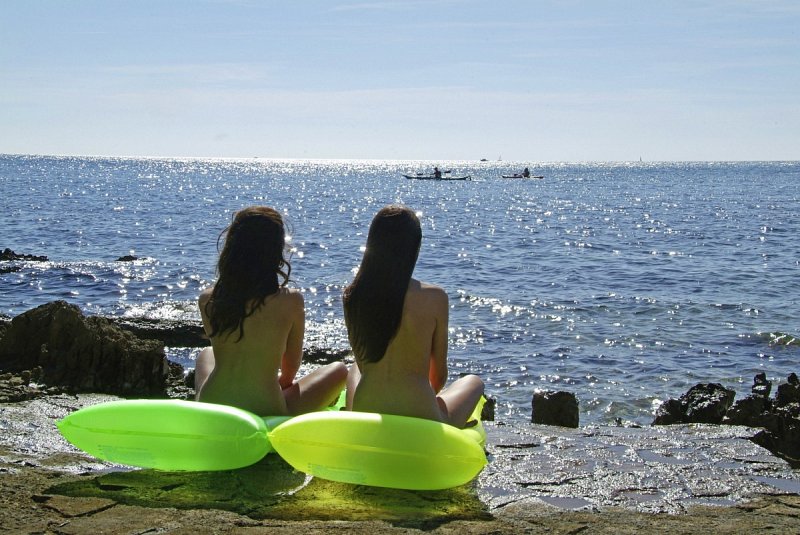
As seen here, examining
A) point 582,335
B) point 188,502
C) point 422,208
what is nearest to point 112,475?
point 188,502

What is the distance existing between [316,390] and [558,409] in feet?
9.18

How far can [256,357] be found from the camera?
5.07 m

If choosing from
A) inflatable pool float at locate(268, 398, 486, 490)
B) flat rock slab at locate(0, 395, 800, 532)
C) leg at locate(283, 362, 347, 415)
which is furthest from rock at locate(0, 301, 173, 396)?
inflatable pool float at locate(268, 398, 486, 490)

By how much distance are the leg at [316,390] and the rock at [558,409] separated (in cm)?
247

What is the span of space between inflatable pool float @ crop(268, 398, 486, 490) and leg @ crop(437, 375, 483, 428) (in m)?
0.54

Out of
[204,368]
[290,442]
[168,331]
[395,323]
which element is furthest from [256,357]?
[168,331]

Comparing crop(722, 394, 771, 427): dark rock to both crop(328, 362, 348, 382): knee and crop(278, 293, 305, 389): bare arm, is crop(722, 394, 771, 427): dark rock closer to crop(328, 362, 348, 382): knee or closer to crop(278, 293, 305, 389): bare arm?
crop(328, 362, 348, 382): knee

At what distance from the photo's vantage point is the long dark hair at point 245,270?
16.2ft

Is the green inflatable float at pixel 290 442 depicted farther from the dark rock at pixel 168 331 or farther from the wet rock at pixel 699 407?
the dark rock at pixel 168 331

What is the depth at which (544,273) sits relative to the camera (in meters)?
21.7

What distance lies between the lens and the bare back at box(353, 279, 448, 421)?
186 inches

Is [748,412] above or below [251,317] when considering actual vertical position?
below

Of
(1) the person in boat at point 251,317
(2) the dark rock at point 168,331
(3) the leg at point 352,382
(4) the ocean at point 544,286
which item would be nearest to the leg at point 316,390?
(1) the person in boat at point 251,317

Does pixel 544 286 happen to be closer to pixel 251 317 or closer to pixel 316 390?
pixel 316 390
